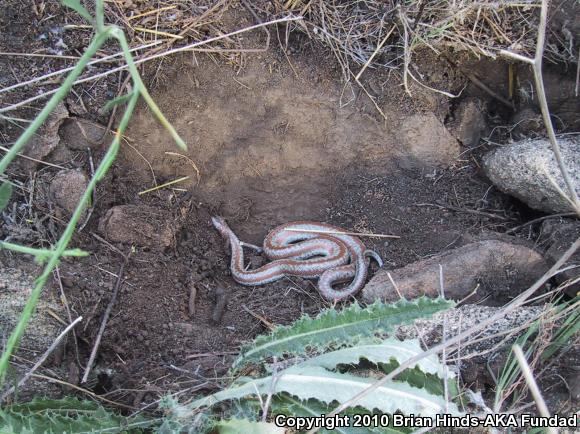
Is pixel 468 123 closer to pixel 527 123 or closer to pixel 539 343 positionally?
pixel 527 123

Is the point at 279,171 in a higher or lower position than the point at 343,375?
lower

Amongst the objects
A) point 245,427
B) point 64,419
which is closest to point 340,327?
point 245,427

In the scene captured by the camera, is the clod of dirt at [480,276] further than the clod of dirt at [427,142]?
No

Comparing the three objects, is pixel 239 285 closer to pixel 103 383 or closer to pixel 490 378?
pixel 103 383

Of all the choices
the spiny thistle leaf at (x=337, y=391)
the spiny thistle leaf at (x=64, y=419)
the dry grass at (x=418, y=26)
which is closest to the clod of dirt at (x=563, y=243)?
the dry grass at (x=418, y=26)

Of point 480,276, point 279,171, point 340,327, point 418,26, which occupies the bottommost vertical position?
point 480,276

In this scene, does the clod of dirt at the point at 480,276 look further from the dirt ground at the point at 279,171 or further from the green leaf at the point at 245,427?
the green leaf at the point at 245,427
